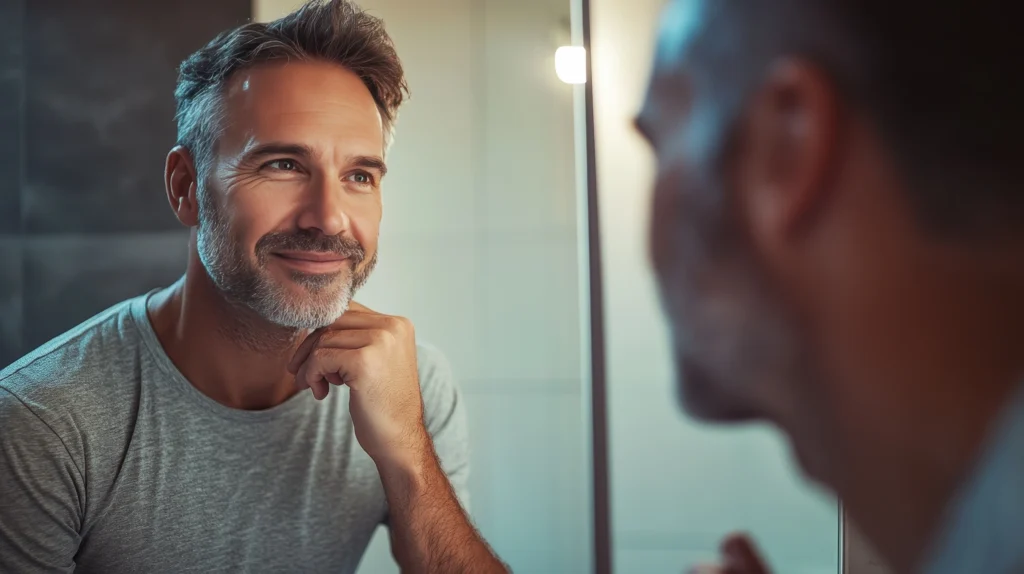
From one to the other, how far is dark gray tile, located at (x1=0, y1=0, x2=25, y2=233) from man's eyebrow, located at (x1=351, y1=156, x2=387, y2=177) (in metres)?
0.95

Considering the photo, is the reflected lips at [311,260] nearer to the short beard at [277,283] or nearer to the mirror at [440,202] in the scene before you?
the short beard at [277,283]

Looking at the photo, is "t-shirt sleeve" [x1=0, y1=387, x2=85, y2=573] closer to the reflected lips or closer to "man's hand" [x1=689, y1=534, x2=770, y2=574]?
the reflected lips

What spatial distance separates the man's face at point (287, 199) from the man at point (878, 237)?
817 mm

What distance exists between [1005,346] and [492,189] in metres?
1.37

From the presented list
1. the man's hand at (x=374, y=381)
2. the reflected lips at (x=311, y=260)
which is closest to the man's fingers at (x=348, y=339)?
the man's hand at (x=374, y=381)

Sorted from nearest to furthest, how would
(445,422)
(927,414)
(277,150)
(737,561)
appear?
(927,414) → (737,561) → (277,150) → (445,422)

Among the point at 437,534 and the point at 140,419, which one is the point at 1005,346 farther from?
the point at 140,419

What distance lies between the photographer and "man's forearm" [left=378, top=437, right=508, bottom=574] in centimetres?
91

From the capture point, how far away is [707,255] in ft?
0.83

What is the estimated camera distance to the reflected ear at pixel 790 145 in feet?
0.75

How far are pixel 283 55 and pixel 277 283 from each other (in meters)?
0.31

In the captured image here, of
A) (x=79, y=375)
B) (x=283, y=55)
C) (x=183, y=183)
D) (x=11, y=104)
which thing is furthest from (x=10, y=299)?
(x=283, y=55)

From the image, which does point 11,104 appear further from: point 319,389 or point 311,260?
point 319,389

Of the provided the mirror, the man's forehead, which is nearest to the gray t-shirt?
the mirror
